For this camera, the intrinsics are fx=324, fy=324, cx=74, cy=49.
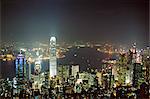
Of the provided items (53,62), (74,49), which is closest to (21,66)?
(53,62)

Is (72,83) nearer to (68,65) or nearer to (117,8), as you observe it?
(68,65)

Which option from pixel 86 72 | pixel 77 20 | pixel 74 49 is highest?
pixel 77 20

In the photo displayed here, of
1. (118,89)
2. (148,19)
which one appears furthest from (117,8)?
(118,89)

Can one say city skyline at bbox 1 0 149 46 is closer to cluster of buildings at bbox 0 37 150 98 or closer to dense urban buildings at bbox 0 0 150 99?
dense urban buildings at bbox 0 0 150 99

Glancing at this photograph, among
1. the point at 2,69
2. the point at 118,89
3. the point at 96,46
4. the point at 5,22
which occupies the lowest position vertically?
the point at 118,89

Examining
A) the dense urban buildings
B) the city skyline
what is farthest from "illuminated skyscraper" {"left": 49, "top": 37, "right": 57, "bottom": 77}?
the city skyline

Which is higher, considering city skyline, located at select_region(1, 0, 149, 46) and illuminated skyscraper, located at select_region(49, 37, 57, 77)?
city skyline, located at select_region(1, 0, 149, 46)

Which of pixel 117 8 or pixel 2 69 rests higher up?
pixel 117 8

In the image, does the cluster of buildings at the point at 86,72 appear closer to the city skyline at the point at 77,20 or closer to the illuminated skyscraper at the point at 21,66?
the illuminated skyscraper at the point at 21,66

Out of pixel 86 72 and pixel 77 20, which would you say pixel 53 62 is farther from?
pixel 77 20
